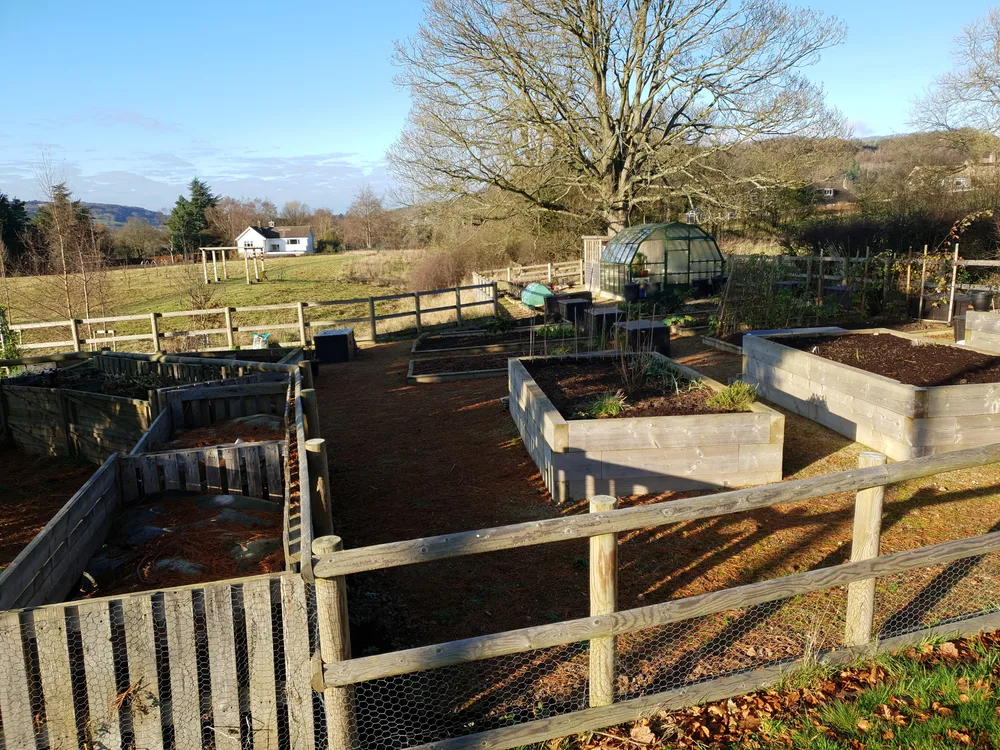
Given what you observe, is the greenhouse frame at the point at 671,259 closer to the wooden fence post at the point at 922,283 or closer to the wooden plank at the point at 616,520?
the wooden fence post at the point at 922,283

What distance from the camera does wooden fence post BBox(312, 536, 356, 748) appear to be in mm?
2729

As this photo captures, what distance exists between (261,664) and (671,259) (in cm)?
2115

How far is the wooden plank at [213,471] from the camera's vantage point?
544 centimetres

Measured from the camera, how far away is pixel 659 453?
248 inches

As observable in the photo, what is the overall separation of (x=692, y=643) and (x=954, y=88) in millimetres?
28416

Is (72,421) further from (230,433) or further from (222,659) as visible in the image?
(222,659)

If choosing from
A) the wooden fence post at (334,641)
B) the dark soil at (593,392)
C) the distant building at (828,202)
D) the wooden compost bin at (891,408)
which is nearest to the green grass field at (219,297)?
the dark soil at (593,392)

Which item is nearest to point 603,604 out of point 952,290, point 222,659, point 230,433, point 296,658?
point 296,658

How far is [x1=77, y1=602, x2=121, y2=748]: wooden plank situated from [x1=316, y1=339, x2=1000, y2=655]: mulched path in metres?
1.29

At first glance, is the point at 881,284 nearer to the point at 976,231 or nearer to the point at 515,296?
the point at 976,231

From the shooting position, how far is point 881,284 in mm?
15156

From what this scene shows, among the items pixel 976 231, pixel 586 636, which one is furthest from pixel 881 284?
pixel 586 636

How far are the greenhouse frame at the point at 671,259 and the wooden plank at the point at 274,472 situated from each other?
18.0m

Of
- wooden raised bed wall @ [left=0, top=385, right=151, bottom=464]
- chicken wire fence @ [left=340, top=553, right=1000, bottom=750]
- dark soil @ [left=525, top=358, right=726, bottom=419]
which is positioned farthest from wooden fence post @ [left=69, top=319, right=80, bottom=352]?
chicken wire fence @ [left=340, top=553, right=1000, bottom=750]
